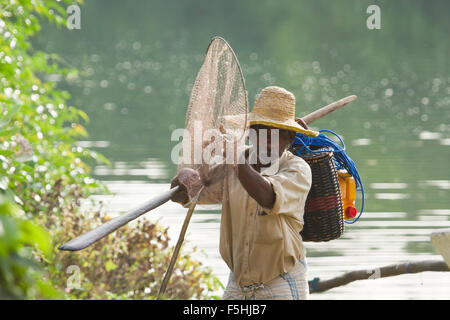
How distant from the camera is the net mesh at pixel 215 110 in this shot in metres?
2.72

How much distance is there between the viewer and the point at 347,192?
12.1ft

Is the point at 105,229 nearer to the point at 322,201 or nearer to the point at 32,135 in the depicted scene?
the point at 322,201

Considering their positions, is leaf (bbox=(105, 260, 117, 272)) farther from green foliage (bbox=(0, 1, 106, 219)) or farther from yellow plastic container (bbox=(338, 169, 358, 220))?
yellow plastic container (bbox=(338, 169, 358, 220))

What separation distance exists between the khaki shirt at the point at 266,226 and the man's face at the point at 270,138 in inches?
2.8

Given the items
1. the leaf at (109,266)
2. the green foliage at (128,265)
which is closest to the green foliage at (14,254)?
the green foliage at (128,265)

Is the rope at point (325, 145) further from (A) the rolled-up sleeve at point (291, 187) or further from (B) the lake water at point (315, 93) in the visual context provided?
(B) the lake water at point (315, 93)

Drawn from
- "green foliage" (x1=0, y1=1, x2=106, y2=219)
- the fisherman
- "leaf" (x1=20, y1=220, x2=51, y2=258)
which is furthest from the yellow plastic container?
"leaf" (x1=20, y1=220, x2=51, y2=258)

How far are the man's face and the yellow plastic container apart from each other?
0.84m

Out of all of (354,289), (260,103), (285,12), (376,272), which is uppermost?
(285,12)

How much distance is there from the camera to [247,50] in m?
27.8

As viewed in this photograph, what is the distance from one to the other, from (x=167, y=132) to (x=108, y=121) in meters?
1.82
